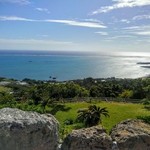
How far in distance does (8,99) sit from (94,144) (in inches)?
2130

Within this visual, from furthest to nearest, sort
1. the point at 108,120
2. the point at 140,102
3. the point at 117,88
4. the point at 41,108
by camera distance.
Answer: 1. the point at 117,88
2. the point at 140,102
3. the point at 41,108
4. the point at 108,120

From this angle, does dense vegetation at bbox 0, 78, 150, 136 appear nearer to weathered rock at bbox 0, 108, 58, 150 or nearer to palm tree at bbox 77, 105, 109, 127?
palm tree at bbox 77, 105, 109, 127

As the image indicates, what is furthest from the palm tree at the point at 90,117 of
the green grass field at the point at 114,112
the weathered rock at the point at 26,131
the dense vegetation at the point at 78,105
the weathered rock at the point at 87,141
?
the weathered rock at the point at 26,131

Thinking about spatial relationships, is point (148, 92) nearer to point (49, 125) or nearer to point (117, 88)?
point (117, 88)

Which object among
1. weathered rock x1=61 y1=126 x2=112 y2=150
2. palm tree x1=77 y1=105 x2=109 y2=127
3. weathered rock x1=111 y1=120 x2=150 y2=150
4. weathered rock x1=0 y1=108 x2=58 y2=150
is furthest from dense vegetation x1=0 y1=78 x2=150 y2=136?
weathered rock x1=0 y1=108 x2=58 y2=150

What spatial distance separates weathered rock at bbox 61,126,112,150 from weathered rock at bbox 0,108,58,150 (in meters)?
0.27

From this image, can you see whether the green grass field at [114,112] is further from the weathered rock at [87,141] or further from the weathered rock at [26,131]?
the weathered rock at [26,131]

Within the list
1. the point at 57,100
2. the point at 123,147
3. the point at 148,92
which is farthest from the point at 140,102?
the point at 123,147

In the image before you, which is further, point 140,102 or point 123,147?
point 140,102

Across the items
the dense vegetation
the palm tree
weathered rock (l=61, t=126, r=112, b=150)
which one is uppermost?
weathered rock (l=61, t=126, r=112, b=150)

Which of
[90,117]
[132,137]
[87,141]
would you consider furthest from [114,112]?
[87,141]

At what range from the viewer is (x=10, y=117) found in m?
5.65

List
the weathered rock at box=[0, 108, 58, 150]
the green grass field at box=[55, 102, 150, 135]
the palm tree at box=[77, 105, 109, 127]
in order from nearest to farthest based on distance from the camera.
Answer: the weathered rock at box=[0, 108, 58, 150] < the palm tree at box=[77, 105, 109, 127] < the green grass field at box=[55, 102, 150, 135]

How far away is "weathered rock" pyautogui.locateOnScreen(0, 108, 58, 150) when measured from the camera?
18.1ft
